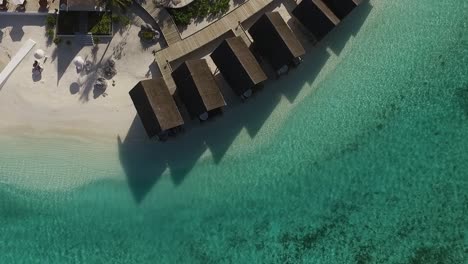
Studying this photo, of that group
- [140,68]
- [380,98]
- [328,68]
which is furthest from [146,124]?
[380,98]

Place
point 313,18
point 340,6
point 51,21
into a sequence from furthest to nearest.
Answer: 1. point 51,21
2. point 340,6
3. point 313,18

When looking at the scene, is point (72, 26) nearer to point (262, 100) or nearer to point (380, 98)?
point (262, 100)

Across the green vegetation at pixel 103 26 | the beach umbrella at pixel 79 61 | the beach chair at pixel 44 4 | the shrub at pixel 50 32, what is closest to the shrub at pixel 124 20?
the green vegetation at pixel 103 26

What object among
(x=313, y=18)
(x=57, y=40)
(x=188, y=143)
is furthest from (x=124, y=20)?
(x=313, y=18)

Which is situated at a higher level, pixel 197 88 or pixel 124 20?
pixel 124 20

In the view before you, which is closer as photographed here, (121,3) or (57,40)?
(121,3)

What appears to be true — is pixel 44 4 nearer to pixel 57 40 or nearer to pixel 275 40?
pixel 57 40

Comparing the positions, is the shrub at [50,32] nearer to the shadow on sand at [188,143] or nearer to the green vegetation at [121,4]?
the green vegetation at [121,4]

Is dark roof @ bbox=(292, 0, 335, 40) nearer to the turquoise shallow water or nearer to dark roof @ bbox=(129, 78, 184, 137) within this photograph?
the turquoise shallow water

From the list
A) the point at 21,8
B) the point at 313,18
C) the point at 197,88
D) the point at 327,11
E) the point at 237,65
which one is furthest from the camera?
the point at 21,8
